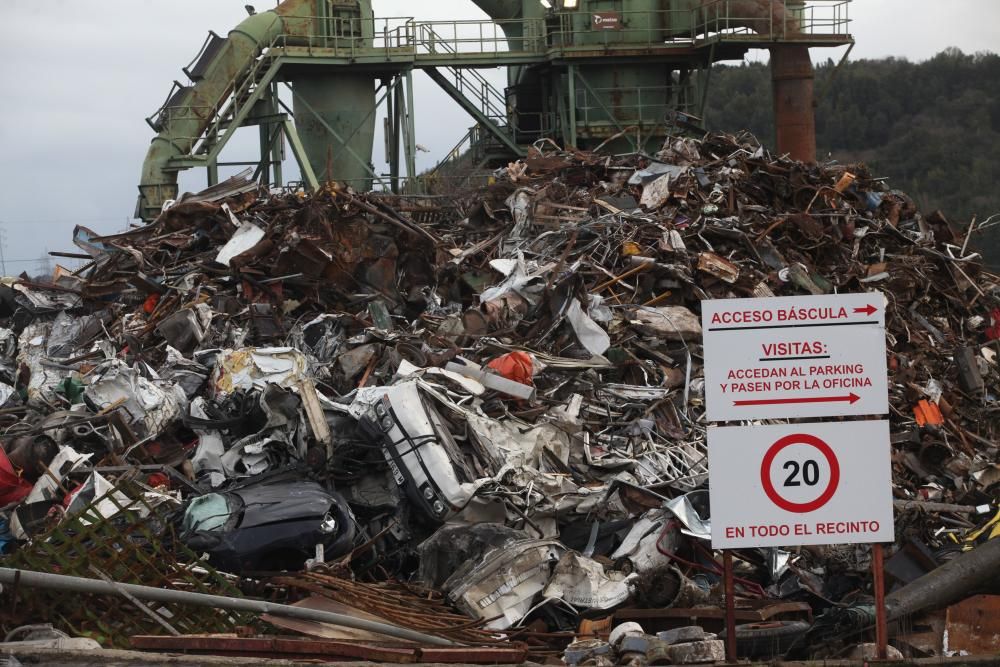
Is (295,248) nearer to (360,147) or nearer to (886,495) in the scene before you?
(886,495)

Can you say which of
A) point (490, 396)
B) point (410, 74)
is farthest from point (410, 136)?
point (490, 396)

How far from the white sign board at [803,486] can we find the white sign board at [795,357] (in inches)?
4.3

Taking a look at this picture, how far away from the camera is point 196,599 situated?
20.0 feet

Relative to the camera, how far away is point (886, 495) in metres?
5.72

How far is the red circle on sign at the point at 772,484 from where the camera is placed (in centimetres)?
570

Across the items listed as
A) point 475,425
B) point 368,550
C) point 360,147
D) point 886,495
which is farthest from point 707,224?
point 360,147

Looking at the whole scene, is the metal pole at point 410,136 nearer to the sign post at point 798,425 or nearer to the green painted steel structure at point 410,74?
the green painted steel structure at point 410,74

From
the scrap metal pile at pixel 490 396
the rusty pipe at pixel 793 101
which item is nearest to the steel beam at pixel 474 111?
the rusty pipe at pixel 793 101

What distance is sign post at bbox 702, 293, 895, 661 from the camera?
5695 millimetres

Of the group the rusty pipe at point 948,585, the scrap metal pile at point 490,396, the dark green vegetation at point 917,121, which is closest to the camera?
the rusty pipe at point 948,585

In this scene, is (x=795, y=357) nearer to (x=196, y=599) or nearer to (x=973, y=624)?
(x=973, y=624)

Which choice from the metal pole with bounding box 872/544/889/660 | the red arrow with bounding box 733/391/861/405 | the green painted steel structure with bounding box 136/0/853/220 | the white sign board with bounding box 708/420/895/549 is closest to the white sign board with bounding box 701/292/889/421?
the red arrow with bounding box 733/391/861/405

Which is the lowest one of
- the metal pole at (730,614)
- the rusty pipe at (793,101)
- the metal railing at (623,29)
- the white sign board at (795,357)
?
the metal pole at (730,614)

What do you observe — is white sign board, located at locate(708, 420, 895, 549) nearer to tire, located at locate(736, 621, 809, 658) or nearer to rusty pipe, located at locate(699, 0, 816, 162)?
tire, located at locate(736, 621, 809, 658)
